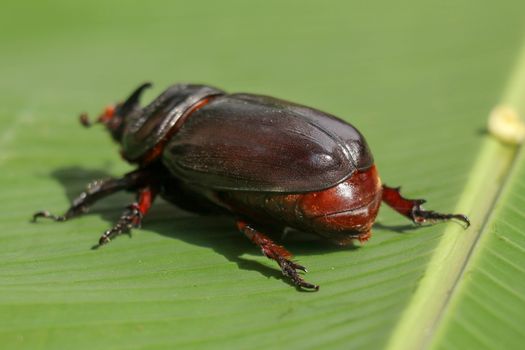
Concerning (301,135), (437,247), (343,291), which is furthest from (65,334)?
(437,247)

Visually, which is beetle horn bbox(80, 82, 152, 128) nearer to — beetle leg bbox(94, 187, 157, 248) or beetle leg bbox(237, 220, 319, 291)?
beetle leg bbox(94, 187, 157, 248)

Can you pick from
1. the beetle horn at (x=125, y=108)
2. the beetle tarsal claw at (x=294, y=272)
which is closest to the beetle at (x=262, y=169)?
the beetle tarsal claw at (x=294, y=272)

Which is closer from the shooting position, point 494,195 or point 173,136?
point 494,195

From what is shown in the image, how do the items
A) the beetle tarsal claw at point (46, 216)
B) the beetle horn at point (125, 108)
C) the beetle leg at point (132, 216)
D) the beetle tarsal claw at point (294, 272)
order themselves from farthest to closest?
1. the beetle horn at point (125, 108)
2. the beetle tarsal claw at point (46, 216)
3. the beetle leg at point (132, 216)
4. the beetle tarsal claw at point (294, 272)

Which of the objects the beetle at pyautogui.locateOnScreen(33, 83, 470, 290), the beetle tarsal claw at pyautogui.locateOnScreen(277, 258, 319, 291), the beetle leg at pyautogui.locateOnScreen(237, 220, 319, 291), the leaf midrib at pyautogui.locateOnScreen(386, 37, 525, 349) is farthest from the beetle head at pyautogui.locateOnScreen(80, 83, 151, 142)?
the leaf midrib at pyautogui.locateOnScreen(386, 37, 525, 349)

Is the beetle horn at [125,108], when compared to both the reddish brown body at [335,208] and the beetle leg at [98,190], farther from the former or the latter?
the reddish brown body at [335,208]

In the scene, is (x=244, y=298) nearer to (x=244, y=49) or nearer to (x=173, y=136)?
(x=173, y=136)
